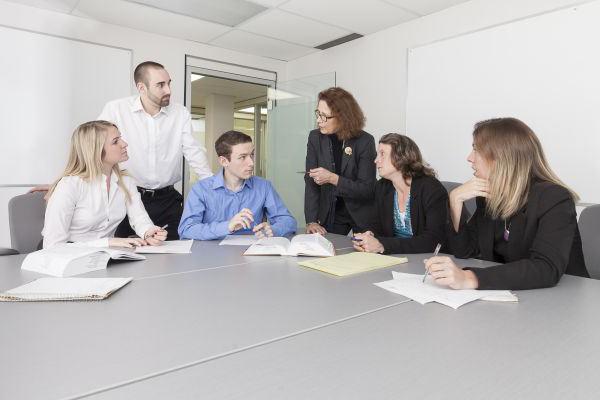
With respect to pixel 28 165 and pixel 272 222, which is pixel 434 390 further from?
pixel 28 165

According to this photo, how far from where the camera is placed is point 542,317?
39.3 inches

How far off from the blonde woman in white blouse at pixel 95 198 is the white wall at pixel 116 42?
7.39 feet

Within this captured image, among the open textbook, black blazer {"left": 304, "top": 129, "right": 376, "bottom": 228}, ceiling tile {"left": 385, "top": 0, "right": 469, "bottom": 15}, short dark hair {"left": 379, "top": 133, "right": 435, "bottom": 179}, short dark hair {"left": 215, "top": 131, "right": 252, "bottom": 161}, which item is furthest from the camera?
ceiling tile {"left": 385, "top": 0, "right": 469, "bottom": 15}

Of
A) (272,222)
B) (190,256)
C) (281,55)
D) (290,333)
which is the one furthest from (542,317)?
(281,55)

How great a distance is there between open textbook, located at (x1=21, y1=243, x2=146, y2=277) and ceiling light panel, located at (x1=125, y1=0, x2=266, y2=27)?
278 cm

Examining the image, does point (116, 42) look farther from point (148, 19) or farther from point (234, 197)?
point (234, 197)

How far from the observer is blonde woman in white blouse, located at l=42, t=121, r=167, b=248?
71.4 inches

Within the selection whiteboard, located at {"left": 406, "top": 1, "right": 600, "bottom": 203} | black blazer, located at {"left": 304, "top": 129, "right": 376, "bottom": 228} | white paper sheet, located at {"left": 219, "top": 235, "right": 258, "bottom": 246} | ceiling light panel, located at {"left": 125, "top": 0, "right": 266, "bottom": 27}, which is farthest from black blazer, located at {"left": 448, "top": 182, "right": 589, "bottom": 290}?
ceiling light panel, located at {"left": 125, "top": 0, "right": 266, "bottom": 27}

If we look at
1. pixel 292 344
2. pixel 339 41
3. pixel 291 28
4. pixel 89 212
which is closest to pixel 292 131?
pixel 339 41

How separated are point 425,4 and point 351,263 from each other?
9.15 feet

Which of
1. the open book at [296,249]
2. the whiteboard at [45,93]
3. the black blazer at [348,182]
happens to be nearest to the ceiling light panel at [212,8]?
the whiteboard at [45,93]

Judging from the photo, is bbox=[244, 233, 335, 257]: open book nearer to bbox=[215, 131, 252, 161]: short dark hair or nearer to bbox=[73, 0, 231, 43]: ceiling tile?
bbox=[215, 131, 252, 161]: short dark hair

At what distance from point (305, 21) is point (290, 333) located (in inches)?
141

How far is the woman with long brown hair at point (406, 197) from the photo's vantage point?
6.49 ft
